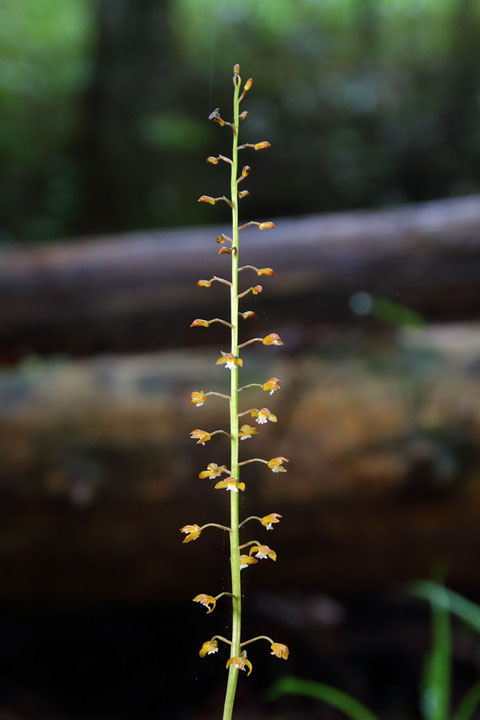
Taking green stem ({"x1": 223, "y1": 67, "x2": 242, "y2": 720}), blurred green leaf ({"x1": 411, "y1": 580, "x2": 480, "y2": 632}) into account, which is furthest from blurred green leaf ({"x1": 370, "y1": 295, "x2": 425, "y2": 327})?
green stem ({"x1": 223, "y1": 67, "x2": 242, "y2": 720})

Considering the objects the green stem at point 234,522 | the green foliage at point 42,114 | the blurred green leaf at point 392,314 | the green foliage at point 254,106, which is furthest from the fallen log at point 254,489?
the green foliage at point 42,114

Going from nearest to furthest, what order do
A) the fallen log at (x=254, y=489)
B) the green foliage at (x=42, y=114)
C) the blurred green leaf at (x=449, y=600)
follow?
the blurred green leaf at (x=449, y=600), the fallen log at (x=254, y=489), the green foliage at (x=42, y=114)

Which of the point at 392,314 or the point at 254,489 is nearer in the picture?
the point at 254,489

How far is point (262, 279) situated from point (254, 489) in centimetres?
134

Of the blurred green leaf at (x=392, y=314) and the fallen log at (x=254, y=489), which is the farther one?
the blurred green leaf at (x=392, y=314)

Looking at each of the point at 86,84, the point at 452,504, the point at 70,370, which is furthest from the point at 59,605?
the point at 86,84

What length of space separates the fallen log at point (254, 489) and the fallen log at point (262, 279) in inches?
32.2

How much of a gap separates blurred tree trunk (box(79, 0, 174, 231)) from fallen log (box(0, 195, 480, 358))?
2.78m

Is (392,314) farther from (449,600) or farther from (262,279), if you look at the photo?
(449,600)

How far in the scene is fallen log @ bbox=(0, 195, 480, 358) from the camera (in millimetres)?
2889

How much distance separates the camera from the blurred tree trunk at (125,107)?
5.80 meters

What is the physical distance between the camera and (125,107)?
232 inches

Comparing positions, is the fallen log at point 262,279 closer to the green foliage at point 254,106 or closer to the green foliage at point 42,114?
the green foliage at point 254,106

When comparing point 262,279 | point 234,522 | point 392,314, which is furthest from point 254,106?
point 234,522
